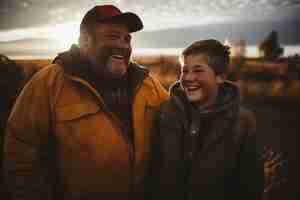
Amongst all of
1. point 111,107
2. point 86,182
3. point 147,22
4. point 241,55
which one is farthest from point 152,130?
point 241,55

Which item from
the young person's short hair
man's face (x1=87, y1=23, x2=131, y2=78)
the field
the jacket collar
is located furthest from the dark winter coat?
the field

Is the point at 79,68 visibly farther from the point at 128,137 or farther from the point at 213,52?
the point at 213,52

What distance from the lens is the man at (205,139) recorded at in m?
2.05

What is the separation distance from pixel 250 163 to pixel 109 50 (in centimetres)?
134

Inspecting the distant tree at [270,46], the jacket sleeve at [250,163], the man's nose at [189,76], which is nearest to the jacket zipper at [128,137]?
the man's nose at [189,76]

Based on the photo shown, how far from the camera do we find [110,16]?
213 centimetres

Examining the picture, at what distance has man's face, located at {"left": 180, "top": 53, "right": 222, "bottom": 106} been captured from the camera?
2133 millimetres

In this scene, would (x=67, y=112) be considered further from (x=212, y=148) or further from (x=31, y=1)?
(x=31, y=1)

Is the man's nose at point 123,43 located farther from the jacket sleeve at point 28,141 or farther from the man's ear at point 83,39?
the jacket sleeve at point 28,141

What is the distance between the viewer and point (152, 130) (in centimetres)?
232

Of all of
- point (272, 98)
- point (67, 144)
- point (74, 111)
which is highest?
point (74, 111)

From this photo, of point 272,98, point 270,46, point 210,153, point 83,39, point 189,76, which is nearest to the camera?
point 210,153

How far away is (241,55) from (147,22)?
14.8 metres

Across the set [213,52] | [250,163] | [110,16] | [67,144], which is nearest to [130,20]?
[110,16]
